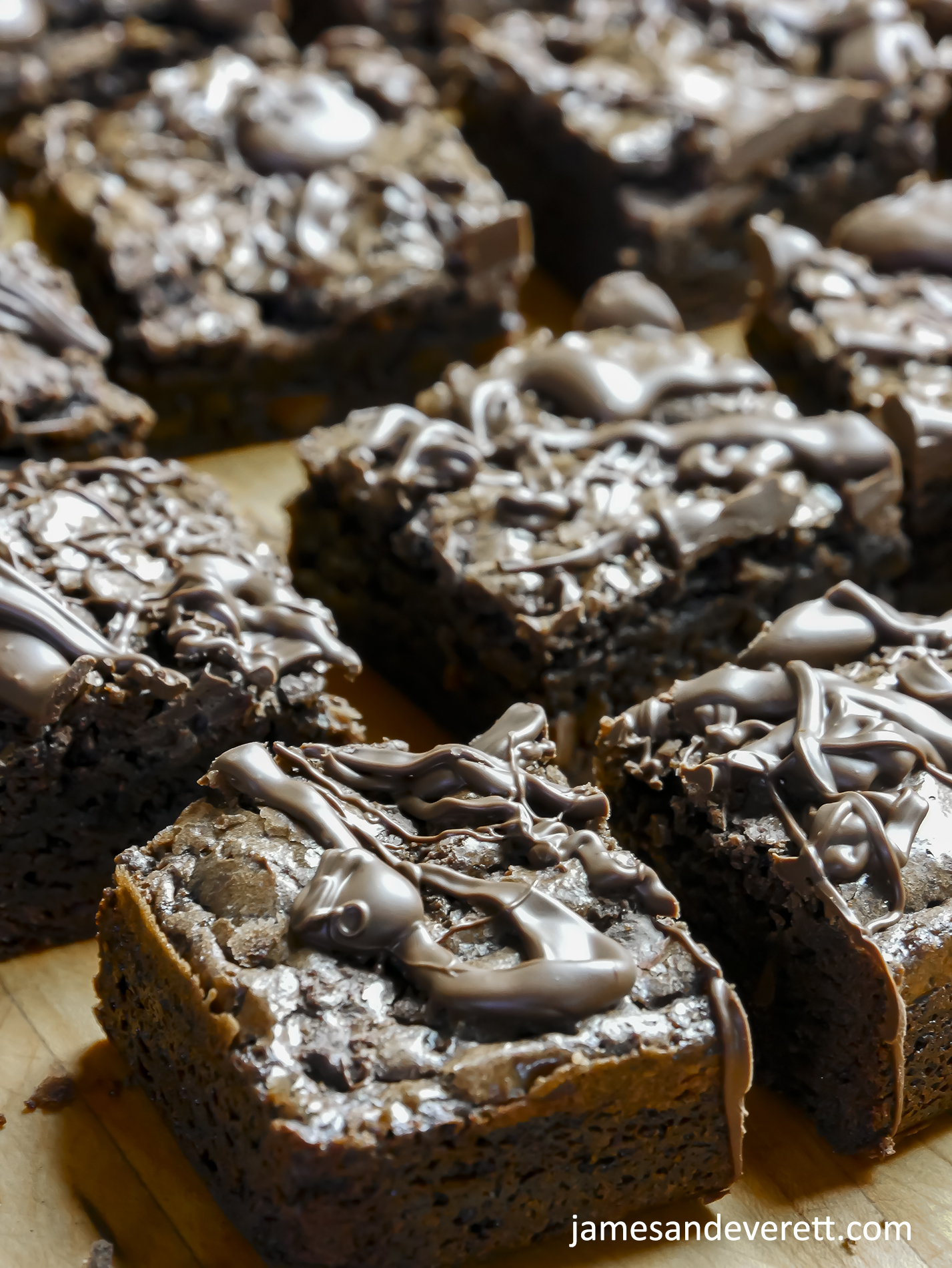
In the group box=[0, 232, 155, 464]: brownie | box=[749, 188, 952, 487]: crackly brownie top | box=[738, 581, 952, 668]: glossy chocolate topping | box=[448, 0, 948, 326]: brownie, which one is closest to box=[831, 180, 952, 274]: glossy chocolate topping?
box=[749, 188, 952, 487]: crackly brownie top

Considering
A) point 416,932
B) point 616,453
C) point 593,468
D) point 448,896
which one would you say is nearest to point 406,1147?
point 416,932

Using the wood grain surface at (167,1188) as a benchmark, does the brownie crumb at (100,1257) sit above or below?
above

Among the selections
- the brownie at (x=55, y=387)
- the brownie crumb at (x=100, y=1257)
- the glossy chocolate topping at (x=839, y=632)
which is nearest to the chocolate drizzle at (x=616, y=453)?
the glossy chocolate topping at (x=839, y=632)

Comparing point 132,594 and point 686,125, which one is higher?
point 686,125

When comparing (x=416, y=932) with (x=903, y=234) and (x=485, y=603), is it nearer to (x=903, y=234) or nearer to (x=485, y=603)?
(x=485, y=603)

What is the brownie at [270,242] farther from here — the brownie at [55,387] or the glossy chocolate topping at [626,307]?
the glossy chocolate topping at [626,307]
